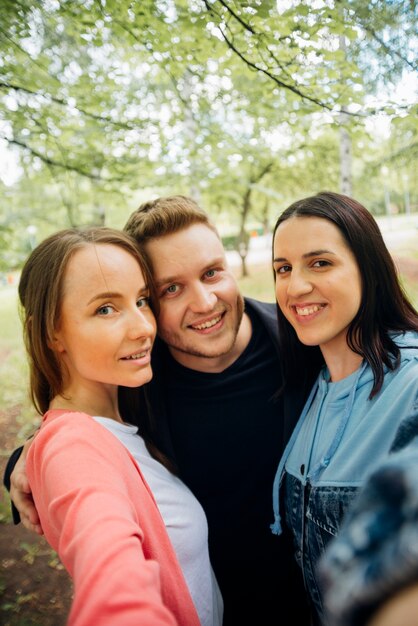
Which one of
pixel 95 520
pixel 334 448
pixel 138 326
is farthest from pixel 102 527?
pixel 334 448

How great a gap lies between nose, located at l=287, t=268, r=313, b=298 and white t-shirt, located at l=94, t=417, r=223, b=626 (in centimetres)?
93

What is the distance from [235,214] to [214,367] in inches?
648

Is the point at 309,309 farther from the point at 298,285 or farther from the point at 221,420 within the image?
the point at 221,420

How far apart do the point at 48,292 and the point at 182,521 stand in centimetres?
108

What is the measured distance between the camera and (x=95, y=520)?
2.92ft

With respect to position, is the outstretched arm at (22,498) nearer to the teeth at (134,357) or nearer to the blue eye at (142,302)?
the teeth at (134,357)

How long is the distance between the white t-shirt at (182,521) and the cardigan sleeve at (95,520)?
0.75 ft

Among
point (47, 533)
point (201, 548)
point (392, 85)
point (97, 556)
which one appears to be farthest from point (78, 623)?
point (392, 85)

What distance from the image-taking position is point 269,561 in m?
2.07

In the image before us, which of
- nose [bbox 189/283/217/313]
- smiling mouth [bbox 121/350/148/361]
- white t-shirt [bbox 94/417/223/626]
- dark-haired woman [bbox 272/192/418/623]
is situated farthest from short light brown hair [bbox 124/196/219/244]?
white t-shirt [bbox 94/417/223/626]

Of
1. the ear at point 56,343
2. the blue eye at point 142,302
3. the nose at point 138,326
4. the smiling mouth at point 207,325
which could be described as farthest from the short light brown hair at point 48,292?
the smiling mouth at point 207,325

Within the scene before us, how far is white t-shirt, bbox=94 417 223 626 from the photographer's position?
1.42 metres

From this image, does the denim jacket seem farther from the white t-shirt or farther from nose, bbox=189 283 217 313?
nose, bbox=189 283 217 313

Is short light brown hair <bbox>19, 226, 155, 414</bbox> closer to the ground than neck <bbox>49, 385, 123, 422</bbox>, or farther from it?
farther from it
